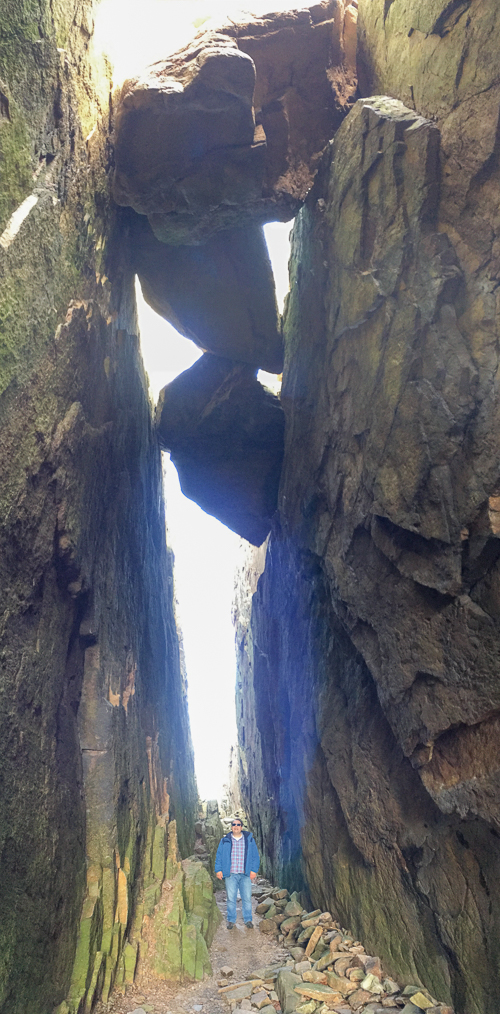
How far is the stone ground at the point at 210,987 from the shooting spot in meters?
5.80

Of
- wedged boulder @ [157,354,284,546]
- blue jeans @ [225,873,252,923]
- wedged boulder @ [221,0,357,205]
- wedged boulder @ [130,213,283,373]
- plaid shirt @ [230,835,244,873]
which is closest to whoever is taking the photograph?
wedged boulder @ [221,0,357,205]

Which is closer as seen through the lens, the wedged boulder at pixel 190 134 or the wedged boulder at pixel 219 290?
the wedged boulder at pixel 190 134

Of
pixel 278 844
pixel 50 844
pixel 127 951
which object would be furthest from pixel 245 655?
pixel 50 844

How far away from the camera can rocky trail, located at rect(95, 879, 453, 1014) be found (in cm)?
546

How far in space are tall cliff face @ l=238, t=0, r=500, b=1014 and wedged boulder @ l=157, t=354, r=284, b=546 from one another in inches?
99.3

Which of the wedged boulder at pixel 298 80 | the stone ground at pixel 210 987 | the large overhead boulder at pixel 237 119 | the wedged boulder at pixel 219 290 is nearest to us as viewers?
the stone ground at pixel 210 987

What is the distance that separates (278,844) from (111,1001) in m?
7.76

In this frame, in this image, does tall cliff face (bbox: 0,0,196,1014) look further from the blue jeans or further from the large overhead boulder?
the blue jeans

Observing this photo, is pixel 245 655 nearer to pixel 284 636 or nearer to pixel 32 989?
pixel 284 636

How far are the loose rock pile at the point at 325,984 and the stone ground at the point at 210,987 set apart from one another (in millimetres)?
158

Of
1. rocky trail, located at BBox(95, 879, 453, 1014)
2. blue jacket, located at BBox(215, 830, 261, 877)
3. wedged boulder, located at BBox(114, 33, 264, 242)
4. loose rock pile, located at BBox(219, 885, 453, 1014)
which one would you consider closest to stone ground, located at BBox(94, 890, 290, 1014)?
rocky trail, located at BBox(95, 879, 453, 1014)

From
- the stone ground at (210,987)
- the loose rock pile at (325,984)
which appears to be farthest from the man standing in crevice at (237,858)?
the loose rock pile at (325,984)

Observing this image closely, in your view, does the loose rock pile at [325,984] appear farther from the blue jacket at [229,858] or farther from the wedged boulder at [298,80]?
the wedged boulder at [298,80]

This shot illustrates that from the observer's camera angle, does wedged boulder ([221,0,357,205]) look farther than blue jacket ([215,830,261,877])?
No
